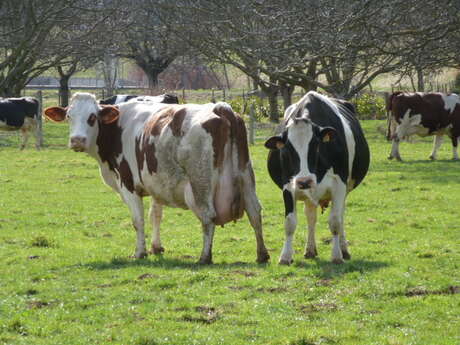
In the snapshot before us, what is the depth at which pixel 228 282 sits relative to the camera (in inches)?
332

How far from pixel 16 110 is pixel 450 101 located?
14615 millimetres

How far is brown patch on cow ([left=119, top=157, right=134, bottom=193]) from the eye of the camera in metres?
10.6

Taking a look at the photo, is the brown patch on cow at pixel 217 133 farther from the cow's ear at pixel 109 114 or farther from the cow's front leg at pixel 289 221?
the cow's ear at pixel 109 114

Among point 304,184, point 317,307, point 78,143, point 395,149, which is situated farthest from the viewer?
point 395,149

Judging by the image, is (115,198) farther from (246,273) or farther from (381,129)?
(381,129)

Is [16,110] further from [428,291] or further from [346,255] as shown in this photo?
[428,291]

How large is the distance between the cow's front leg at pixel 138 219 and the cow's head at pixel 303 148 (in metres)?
2.01

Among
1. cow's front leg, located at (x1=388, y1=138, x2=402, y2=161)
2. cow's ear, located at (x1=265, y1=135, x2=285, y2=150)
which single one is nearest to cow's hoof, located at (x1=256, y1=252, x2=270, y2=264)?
cow's ear, located at (x1=265, y1=135, x2=285, y2=150)

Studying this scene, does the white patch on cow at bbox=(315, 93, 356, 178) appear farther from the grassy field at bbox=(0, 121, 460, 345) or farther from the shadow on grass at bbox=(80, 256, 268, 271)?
the shadow on grass at bbox=(80, 256, 268, 271)

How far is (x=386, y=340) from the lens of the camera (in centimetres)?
631

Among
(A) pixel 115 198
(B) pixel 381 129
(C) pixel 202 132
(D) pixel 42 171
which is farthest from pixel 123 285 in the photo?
(B) pixel 381 129

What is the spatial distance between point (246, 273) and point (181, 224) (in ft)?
15.1

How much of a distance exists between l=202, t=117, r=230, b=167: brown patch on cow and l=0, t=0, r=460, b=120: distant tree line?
16.3ft

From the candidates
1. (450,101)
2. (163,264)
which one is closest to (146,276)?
(163,264)
